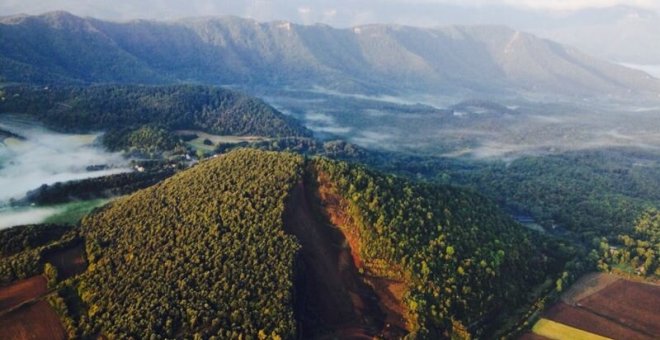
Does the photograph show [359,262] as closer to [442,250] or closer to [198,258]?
[442,250]

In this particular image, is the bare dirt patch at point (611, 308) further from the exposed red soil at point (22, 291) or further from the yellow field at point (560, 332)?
the exposed red soil at point (22, 291)

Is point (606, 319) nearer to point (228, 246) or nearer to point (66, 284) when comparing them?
point (228, 246)

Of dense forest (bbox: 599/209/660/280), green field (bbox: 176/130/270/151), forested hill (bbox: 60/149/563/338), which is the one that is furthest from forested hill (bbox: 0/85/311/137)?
dense forest (bbox: 599/209/660/280)

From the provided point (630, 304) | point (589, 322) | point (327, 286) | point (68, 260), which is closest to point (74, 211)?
point (68, 260)

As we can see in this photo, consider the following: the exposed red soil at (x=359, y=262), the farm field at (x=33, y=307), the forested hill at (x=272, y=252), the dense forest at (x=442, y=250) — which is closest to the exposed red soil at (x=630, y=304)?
the dense forest at (x=442, y=250)

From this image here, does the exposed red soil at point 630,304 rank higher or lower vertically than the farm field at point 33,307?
lower

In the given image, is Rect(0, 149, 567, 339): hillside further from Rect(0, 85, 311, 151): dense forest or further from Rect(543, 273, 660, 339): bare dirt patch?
Rect(0, 85, 311, 151): dense forest

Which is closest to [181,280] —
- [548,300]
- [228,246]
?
[228,246]

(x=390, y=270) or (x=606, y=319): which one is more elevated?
(x=390, y=270)
